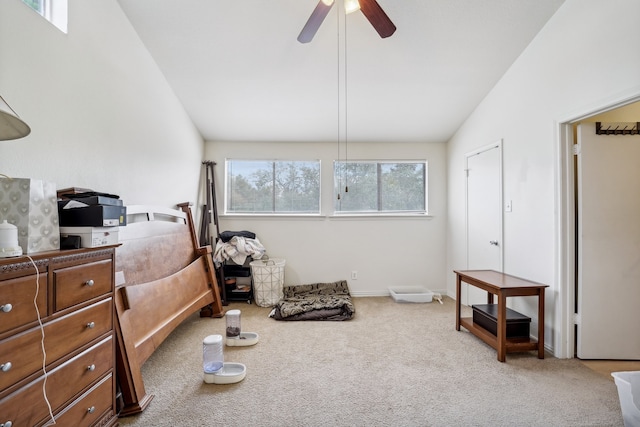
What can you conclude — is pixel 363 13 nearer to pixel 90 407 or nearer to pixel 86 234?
pixel 86 234

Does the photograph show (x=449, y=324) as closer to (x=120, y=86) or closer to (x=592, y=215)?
(x=592, y=215)

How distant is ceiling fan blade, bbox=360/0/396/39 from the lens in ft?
5.76

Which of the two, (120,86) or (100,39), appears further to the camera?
(120,86)

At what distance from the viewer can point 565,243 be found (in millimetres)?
2361

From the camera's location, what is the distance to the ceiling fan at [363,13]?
1.77 m

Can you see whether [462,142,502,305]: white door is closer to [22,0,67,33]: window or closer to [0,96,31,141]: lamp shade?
[0,96,31,141]: lamp shade

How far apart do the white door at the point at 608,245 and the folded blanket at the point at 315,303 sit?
6.83 feet

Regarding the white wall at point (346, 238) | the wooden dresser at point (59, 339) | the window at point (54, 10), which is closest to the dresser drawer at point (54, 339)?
the wooden dresser at point (59, 339)

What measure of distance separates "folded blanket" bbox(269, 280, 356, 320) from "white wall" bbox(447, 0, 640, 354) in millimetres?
1793

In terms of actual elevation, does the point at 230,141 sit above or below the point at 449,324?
above

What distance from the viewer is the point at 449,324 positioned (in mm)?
3088

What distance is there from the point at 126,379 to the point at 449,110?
3.98 metres

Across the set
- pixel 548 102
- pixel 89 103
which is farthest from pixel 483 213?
pixel 89 103

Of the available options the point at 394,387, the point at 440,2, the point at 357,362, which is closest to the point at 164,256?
the point at 357,362
